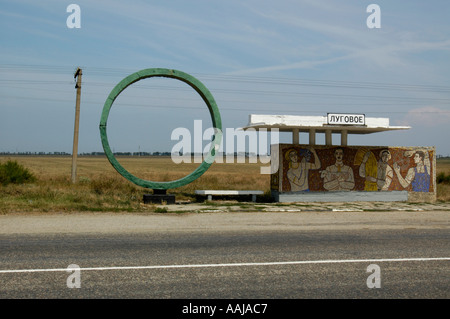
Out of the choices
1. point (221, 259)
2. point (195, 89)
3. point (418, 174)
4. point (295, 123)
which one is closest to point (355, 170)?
point (418, 174)

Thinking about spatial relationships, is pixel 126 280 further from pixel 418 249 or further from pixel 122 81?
pixel 122 81

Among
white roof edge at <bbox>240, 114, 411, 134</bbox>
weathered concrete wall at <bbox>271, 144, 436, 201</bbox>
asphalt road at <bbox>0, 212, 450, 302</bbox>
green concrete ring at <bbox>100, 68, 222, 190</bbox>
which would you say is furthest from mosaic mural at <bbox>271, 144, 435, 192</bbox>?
asphalt road at <bbox>0, 212, 450, 302</bbox>

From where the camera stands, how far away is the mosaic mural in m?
18.7

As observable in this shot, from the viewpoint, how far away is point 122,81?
16922 mm

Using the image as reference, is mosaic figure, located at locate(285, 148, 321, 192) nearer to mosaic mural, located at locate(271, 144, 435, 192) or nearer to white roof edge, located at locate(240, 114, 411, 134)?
mosaic mural, located at locate(271, 144, 435, 192)

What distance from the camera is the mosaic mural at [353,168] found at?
1866 cm

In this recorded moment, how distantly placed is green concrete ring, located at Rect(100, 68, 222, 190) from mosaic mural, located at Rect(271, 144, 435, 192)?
2.81 m

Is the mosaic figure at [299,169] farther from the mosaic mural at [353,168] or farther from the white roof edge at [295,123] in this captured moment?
the white roof edge at [295,123]

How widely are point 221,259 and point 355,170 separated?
13.1m

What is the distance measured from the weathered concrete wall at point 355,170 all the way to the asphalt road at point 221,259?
6.11 m

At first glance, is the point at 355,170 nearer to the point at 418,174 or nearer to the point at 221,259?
the point at 418,174

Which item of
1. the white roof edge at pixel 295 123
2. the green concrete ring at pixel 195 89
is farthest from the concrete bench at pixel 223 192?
the white roof edge at pixel 295 123
